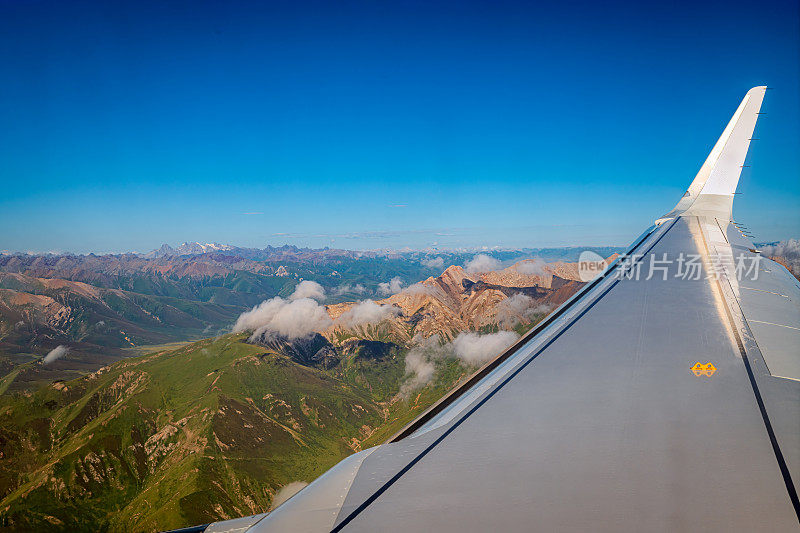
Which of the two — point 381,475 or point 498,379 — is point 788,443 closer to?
point 498,379

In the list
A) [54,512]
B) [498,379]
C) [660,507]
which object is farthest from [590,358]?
[54,512]

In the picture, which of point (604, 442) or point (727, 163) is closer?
point (604, 442)

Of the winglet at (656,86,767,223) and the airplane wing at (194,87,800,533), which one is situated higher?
the winglet at (656,86,767,223)

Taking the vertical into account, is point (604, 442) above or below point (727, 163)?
below

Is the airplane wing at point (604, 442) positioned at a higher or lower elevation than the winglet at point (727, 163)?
lower

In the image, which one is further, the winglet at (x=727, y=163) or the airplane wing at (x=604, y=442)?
the winglet at (x=727, y=163)
